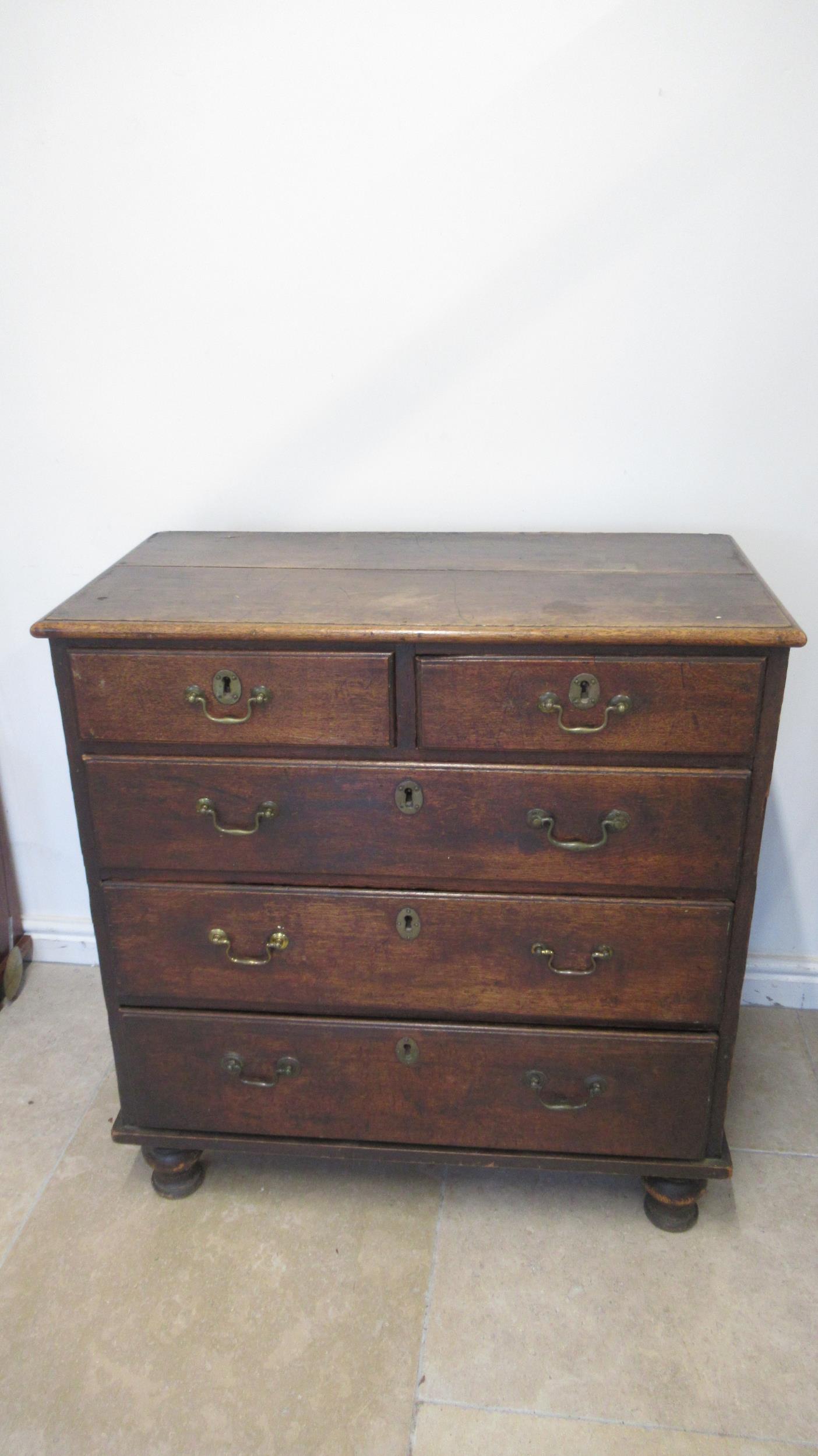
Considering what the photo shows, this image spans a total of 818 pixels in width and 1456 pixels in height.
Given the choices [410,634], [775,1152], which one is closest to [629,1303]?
[775,1152]

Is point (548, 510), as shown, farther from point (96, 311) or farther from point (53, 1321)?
point (53, 1321)

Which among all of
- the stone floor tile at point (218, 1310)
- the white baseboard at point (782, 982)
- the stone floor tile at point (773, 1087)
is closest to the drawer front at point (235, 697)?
the stone floor tile at point (218, 1310)

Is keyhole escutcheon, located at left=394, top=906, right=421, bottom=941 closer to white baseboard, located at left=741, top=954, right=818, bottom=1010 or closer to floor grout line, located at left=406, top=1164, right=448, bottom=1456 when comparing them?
floor grout line, located at left=406, top=1164, right=448, bottom=1456

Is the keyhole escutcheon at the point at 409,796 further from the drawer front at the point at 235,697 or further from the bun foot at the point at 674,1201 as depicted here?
the bun foot at the point at 674,1201

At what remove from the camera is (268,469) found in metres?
1.82

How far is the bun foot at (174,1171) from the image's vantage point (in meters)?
1.69

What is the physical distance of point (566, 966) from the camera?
1.50 meters

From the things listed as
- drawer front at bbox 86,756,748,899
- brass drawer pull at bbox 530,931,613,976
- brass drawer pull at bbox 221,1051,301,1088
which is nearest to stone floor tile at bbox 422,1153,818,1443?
brass drawer pull at bbox 221,1051,301,1088

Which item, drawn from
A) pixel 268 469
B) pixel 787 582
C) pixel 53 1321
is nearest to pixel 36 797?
pixel 268 469

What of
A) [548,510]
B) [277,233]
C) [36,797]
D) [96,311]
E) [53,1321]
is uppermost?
[277,233]

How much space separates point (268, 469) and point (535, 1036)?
40.3 inches

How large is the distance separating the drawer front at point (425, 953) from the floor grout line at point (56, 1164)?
442 millimetres

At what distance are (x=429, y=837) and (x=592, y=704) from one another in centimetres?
29

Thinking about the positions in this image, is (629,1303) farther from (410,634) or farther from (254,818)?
(410,634)
